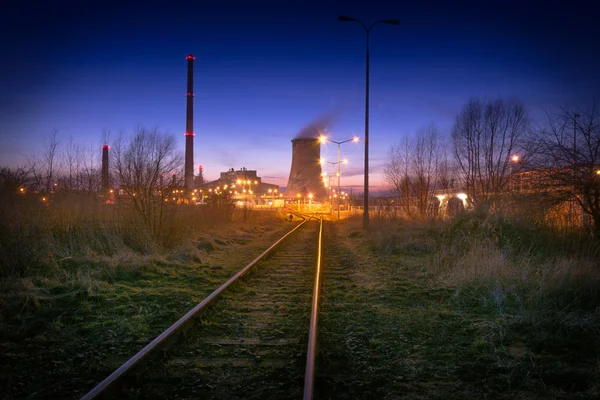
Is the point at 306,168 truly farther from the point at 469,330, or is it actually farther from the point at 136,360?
the point at 136,360

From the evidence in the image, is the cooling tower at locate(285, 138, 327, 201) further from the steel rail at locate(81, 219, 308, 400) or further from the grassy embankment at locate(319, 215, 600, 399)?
the steel rail at locate(81, 219, 308, 400)

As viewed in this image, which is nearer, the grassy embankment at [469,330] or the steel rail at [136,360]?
the steel rail at [136,360]

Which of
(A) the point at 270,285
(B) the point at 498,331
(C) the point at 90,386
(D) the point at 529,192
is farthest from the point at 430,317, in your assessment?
(D) the point at 529,192

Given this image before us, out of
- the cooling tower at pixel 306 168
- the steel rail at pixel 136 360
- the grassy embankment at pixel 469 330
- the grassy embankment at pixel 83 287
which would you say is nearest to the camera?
the steel rail at pixel 136 360

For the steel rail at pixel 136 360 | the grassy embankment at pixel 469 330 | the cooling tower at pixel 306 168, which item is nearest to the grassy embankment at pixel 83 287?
the steel rail at pixel 136 360

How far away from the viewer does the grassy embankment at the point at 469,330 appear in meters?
3.45

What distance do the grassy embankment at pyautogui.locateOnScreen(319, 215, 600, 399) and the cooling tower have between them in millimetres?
64673

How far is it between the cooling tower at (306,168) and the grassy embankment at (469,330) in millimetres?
64673

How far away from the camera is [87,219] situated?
430 inches

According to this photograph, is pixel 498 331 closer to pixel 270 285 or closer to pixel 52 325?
pixel 270 285

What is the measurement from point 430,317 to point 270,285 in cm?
321

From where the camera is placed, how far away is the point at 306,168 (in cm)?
7350

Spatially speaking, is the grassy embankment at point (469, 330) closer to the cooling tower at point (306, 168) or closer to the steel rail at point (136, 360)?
the steel rail at point (136, 360)

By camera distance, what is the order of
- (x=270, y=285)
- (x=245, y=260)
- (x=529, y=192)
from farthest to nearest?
(x=245, y=260) < (x=529, y=192) < (x=270, y=285)
